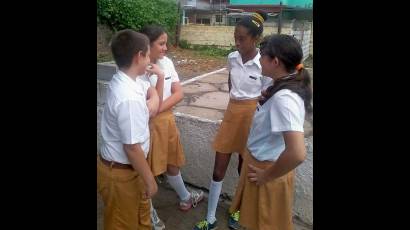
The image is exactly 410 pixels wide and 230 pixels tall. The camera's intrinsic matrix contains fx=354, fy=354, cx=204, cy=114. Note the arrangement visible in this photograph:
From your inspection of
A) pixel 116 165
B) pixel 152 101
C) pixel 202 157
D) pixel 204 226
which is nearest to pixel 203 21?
pixel 202 157

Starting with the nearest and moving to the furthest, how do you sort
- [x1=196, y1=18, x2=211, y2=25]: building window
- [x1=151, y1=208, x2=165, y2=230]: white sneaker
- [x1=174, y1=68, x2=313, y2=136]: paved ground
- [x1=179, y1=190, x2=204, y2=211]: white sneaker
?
[x1=151, y1=208, x2=165, y2=230]: white sneaker → [x1=179, y1=190, x2=204, y2=211]: white sneaker → [x1=174, y1=68, x2=313, y2=136]: paved ground → [x1=196, y1=18, x2=211, y2=25]: building window

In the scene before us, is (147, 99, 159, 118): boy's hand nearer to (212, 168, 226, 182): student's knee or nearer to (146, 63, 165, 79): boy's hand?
(146, 63, 165, 79): boy's hand

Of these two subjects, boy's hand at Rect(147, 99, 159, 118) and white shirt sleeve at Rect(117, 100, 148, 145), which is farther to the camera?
boy's hand at Rect(147, 99, 159, 118)

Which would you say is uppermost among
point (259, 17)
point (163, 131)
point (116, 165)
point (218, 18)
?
point (218, 18)

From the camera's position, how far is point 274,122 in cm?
165

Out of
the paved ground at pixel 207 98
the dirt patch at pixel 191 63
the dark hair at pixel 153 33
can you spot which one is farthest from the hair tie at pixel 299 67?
the dirt patch at pixel 191 63

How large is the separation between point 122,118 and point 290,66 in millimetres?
876

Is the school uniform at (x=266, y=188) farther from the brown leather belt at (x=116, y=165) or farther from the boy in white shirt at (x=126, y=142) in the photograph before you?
the brown leather belt at (x=116, y=165)

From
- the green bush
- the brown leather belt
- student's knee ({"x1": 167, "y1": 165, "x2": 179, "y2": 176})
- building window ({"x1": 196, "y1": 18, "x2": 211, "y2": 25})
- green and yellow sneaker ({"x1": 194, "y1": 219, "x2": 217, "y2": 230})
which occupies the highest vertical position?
building window ({"x1": 196, "y1": 18, "x2": 211, "y2": 25})

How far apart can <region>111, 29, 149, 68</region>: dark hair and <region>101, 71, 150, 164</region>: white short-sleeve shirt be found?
0.07m

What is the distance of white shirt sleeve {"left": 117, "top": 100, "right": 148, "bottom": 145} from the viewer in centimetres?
175

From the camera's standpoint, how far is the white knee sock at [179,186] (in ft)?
9.53

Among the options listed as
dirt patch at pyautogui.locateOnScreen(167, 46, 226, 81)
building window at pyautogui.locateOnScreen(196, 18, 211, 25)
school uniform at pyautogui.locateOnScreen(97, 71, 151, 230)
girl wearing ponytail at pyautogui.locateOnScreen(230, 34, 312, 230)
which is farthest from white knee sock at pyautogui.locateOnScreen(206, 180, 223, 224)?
building window at pyautogui.locateOnScreen(196, 18, 211, 25)

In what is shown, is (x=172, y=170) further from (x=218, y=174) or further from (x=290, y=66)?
(x=290, y=66)
